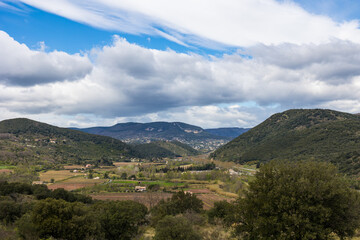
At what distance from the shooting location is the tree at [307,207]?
2255cm

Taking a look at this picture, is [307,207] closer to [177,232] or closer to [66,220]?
[177,232]

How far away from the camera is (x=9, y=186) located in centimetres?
7438

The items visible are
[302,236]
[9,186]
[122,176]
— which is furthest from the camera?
[122,176]

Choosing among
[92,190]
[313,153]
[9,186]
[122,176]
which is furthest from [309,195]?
[313,153]

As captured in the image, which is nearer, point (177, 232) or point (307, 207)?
point (307, 207)

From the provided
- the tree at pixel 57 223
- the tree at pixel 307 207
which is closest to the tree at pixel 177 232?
the tree at pixel 307 207

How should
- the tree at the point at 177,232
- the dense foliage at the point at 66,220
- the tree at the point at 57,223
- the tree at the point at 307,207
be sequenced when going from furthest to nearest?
the dense foliage at the point at 66,220, the tree at the point at 57,223, the tree at the point at 177,232, the tree at the point at 307,207

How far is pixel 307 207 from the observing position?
74.3 feet

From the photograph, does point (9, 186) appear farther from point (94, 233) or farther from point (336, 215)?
point (336, 215)

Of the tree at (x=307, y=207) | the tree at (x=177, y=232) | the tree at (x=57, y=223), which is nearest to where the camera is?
the tree at (x=307, y=207)

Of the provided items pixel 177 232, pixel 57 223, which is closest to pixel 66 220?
pixel 57 223

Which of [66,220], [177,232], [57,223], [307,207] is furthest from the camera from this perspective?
[66,220]

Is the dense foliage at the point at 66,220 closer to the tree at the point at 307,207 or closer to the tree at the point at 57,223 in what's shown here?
the tree at the point at 57,223

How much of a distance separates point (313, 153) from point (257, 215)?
178 meters
